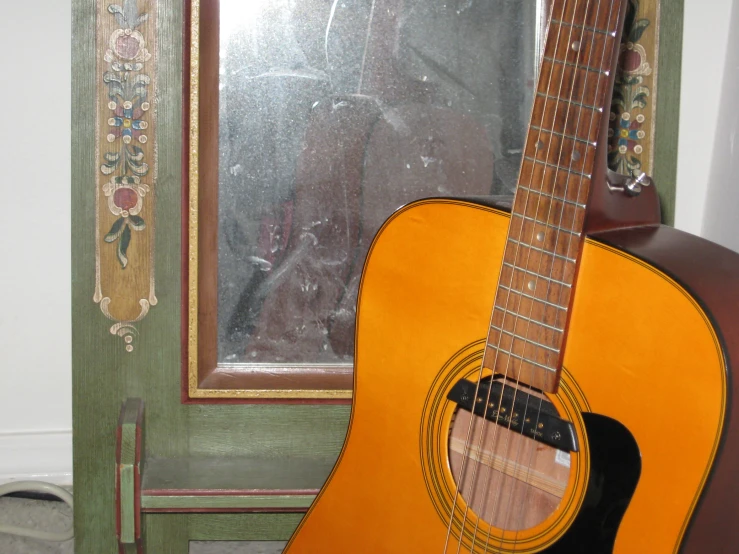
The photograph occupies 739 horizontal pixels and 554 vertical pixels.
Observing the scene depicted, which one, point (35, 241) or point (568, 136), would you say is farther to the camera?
point (35, 241)

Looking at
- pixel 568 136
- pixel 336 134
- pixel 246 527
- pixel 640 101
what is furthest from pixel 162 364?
pixel 640 101

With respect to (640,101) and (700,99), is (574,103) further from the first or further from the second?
(700,99)

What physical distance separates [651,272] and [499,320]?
0.13 metres

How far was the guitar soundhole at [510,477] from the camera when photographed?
2.14ft

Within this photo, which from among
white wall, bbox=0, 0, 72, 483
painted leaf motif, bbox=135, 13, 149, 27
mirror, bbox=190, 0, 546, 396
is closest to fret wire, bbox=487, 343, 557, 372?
mirror, bbox=190, 0, 546, 396

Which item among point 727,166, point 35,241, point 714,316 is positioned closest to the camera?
point 714,316

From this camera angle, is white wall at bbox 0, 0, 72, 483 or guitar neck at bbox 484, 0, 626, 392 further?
white wall at bbox 0, 0, 72, 483

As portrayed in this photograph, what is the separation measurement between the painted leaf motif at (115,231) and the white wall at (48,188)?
0.74 feet

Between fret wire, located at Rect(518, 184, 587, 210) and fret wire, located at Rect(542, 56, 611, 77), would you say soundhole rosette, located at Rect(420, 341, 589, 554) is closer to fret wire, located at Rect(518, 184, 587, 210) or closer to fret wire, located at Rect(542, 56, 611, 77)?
fret wire, located at Rect(518, 184, 587, 210)

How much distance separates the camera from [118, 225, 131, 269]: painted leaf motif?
916 millimetres

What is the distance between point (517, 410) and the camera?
64 cm

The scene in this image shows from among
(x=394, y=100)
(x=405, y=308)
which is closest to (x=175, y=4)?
(x=394, y=100)

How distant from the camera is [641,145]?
945 mm

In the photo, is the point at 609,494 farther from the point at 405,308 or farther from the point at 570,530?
the point at 405,308
